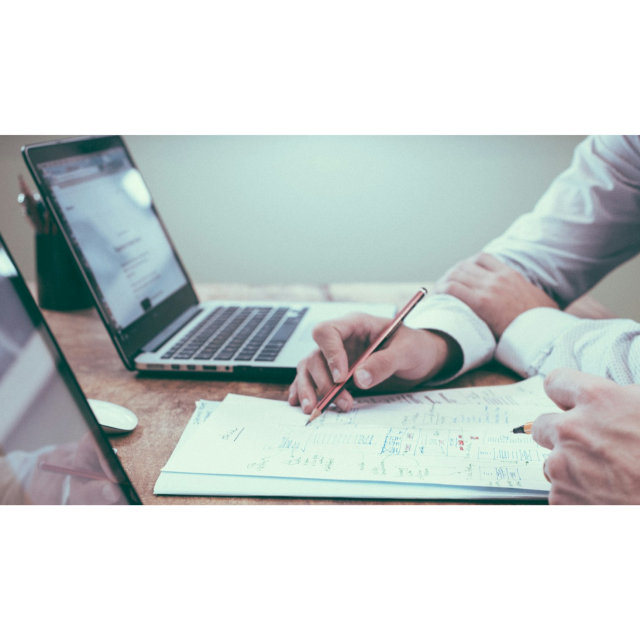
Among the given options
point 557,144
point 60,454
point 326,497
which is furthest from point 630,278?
point 60,454

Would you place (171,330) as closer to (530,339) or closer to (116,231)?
(116,231)

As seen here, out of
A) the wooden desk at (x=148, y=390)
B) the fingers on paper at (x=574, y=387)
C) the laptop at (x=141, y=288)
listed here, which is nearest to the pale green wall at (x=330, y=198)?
the wooden desk at (x=148, y=390)

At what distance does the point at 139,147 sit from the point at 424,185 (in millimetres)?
1134

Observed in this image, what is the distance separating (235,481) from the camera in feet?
1.36

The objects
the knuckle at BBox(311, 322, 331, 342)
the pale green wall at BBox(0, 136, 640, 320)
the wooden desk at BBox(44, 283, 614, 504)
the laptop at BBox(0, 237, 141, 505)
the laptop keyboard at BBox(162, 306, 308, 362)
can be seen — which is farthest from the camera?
the pale green wall at BBox(0, 136, 640, 320)

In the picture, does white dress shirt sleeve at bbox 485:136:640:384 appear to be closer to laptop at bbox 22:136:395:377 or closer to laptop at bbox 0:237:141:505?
laptop at bbox 22:136:395:377

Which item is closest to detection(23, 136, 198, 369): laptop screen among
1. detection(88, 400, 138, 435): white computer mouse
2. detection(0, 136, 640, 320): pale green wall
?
detection(88, 400, 138, 435): white computer mouse

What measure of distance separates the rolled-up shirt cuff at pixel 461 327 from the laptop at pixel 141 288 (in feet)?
0.48

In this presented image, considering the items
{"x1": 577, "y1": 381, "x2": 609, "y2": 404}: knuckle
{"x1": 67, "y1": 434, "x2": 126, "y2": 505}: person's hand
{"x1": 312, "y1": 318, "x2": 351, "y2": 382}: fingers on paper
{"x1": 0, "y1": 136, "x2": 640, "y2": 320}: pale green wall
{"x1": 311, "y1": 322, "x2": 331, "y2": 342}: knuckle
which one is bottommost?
{"x1": 0, "y1": 136, "x2": 640, "y2": 320}: pale green wall

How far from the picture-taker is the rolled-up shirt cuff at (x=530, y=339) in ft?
2.06

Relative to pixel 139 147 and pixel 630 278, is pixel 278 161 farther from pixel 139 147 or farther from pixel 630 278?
pixel 630 278

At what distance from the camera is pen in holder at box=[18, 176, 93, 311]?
88 centimetres

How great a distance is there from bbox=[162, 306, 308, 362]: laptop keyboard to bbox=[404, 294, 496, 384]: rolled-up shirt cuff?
0.18m

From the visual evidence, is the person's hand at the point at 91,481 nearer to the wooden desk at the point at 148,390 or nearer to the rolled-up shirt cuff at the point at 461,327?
the wooden desk at the point at 148,390
